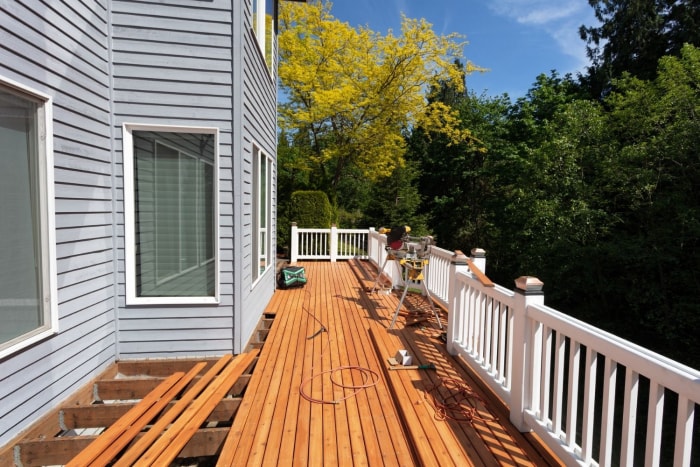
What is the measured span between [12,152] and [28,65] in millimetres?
595

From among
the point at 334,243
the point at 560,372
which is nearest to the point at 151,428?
the point at 560,372

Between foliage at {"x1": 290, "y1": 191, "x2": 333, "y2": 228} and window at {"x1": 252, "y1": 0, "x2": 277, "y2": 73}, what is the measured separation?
614 cm

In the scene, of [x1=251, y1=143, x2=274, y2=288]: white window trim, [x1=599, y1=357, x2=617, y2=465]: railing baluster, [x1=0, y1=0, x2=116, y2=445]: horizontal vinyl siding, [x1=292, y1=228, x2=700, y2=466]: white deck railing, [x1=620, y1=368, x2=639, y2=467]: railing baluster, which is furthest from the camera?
[x1=251, y1=143, x2=274, y2=288]: white window trim

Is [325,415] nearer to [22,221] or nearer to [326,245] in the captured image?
[22,221]

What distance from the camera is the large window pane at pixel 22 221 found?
2.14 meters

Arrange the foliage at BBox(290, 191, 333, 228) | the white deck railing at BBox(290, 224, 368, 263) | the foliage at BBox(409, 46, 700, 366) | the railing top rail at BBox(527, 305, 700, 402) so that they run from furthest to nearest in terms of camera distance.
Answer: the foliage at BBox(290, 191, 333, 228), the white deck railing at BBox(290, 224, 368, 263), the foliage at BBox(409, 46, 700, 366), the railing top rail at BBox(527, 305, 700, 402)

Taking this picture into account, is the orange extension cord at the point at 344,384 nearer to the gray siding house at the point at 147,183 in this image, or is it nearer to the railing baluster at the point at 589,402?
the gray siding house at the point at 147,183

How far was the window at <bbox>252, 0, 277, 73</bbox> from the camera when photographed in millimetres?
4312

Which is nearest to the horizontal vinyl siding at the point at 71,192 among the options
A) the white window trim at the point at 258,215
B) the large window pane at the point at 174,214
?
the large window pane at the point at 174,214

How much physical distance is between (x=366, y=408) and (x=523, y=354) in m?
1.17

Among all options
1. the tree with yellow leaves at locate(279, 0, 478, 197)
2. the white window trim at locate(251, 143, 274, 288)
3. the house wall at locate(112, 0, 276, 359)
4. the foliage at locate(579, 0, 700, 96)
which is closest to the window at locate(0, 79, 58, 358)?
the house wall at locate(112, 0, 276, 359)

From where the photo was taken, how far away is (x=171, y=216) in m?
3.42

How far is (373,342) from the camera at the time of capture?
12.7 ft

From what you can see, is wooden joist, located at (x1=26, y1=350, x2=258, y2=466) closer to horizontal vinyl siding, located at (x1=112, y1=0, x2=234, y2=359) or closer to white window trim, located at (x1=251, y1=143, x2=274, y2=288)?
horizontal vinyl siding, located at (x1=112, y1=0, x2=234, y2=359)
